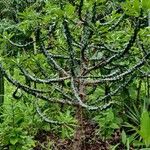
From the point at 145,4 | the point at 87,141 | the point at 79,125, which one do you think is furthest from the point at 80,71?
the point at 145,4

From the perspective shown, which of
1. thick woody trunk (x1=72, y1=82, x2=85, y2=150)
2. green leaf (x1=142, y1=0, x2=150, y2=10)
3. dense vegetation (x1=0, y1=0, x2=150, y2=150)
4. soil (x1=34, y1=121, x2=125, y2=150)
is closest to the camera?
green leaf (x1=142, y1=0, x2=150, y2=10)

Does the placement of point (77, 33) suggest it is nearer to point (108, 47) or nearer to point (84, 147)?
point (108, 47)

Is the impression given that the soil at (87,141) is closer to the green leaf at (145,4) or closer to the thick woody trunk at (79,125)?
the thick woody trunk at (79,125)

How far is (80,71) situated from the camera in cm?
329

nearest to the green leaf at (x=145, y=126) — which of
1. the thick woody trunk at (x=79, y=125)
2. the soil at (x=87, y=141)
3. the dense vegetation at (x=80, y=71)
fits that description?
the dense vegetation at (x=80, y=71)

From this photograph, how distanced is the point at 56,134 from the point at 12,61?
1.07 metres

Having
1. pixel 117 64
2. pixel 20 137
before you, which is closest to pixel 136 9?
pixel 117 64

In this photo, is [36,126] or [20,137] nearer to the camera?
[20,137]

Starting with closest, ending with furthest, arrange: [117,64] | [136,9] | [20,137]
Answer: [136,9]
[20,137]
[117,64]

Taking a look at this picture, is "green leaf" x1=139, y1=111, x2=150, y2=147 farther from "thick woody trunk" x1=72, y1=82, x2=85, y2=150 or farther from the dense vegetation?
"thick woody trunk" x1=72, y1=82, x2=85, y2=150

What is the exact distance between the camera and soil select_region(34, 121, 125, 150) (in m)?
3.87

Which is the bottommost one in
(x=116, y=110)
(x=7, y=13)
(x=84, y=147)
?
(x=84, y=147)

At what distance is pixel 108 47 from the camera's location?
312 cm

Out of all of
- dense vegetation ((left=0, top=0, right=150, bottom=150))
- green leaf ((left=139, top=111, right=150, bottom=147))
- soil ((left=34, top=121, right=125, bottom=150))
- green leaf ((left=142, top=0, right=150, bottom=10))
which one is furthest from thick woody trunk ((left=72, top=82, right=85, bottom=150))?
green leaf ((left=142, top=0, right=150, bottom=10))
